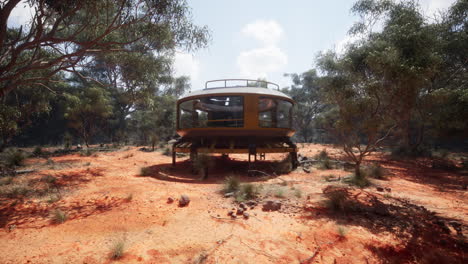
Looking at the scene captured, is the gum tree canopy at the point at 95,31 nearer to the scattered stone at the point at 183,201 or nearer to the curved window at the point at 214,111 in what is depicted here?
the curved window at the point at 214,111

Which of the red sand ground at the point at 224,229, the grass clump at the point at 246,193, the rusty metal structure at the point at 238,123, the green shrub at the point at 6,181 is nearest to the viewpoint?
the red sand ground at the point at 224,229

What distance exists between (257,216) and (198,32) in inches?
421

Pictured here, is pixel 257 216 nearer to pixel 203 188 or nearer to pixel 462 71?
pixel 203 188

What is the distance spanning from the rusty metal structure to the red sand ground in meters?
4.31

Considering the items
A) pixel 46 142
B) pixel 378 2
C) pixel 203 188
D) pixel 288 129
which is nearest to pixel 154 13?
pixel 203 188

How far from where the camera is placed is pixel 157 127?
30.8 metres

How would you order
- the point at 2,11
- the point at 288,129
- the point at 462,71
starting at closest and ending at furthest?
the point at 2,11, the point at 288,129, the point at 462,71

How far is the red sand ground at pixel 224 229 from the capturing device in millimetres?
3793

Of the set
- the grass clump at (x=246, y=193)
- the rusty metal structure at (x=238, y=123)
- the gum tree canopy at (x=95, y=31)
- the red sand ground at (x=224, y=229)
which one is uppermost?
the gum tree canopy at (x=95, y=31)

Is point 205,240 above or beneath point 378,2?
beneath

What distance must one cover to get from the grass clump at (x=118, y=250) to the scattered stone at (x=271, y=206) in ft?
11.7

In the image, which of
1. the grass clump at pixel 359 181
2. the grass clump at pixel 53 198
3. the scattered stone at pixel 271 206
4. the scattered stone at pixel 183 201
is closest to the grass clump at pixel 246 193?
the scattered stone at pixel 271 206

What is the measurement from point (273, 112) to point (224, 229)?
871cm

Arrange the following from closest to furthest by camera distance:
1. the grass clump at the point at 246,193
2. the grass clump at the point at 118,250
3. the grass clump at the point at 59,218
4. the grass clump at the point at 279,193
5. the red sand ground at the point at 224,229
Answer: the grass clump at the point at 118,250, the red sand ground at the point at 224,229, the grass clump at the point at 59,218, the grass clump at the point at 246,193, the grass clump at the point at 279,193
